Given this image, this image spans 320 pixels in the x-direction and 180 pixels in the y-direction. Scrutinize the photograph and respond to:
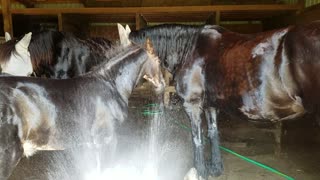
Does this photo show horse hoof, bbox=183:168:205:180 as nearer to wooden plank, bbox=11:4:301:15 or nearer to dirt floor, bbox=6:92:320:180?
dirt floor, bbox=6:92:320:180

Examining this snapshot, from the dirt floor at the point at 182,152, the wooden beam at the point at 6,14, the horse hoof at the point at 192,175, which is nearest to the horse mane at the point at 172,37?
the dirt floor at the point at 182,152

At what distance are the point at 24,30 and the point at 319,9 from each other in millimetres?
6973

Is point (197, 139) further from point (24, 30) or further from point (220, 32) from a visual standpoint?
point (24, 30)

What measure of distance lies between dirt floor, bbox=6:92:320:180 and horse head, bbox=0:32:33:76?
49.4 inches

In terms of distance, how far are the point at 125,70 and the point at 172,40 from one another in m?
1.14

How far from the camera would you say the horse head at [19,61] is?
461 cm

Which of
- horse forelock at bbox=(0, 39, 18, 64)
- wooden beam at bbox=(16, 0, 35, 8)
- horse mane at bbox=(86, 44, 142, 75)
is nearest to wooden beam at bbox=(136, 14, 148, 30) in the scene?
Result: horse forelock at bbox=(0, 39, 18, 64)

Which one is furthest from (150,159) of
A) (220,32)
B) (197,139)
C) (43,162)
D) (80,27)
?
(80,27)

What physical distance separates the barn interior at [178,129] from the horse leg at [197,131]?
11.8 inches

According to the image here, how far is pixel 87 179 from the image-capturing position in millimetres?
3318

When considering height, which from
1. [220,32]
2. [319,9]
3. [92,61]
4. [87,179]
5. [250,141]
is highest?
[319,9]

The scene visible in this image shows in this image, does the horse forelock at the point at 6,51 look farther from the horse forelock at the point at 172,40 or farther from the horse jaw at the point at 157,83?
the horse jaw at the point at 157,83

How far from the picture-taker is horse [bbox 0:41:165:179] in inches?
109

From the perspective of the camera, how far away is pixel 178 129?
6.56m
